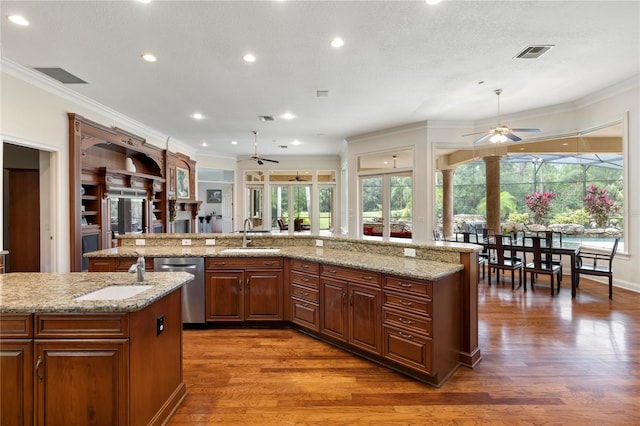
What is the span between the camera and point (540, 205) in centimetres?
740

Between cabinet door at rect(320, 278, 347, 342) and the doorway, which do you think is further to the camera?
the doorway

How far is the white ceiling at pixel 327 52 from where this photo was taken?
115 inches

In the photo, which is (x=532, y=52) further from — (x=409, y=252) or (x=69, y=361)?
(x=69, y=361)

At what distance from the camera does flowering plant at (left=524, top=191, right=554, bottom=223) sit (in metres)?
7.38

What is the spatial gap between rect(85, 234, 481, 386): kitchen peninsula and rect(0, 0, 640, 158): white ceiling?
2.16 meters

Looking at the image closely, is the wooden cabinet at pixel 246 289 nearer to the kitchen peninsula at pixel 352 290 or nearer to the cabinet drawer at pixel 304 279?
the kitchen peninsula at pixel 352 290

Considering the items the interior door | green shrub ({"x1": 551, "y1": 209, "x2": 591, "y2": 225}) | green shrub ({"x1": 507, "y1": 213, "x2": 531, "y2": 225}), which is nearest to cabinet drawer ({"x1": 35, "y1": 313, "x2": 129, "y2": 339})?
the interior door

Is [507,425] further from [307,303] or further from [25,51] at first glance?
[25,51]

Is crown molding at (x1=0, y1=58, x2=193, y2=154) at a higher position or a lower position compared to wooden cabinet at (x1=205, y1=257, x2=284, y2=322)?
higher

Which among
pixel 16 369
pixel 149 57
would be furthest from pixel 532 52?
pixel 16 369

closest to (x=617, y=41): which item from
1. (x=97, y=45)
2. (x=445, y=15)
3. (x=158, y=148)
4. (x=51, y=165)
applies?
(x=445, y=15)

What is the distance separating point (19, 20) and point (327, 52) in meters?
2.94

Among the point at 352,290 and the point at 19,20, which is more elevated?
the point at 19,20

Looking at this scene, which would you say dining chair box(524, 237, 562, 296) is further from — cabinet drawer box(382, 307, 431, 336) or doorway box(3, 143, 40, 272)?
doorway box(3, 143, 40, 272)
